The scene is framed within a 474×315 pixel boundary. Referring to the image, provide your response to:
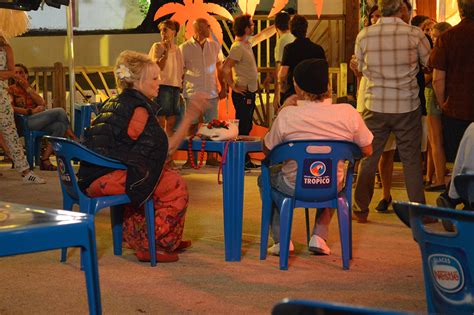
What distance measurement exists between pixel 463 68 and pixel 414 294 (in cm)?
257

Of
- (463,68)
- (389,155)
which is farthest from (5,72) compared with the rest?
(463,68)

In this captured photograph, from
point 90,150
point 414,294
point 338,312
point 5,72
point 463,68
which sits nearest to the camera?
point 338,312

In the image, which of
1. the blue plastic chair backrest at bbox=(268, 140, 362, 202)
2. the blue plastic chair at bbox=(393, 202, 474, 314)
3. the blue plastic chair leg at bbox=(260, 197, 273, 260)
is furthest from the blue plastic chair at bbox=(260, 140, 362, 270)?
the blue plastic chair at bbox=(393, 202, 474, 314)

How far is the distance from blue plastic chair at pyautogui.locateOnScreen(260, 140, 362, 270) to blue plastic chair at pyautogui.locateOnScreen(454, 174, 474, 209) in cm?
170

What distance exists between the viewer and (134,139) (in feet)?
16.3

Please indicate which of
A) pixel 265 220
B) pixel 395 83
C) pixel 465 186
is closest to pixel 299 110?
pixel 265 220

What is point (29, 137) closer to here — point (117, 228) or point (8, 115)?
point (8, 115)

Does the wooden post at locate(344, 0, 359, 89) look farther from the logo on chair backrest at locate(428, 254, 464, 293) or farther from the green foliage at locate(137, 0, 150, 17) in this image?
the logo on chair backrest at locate(428, 254, 464, 293)

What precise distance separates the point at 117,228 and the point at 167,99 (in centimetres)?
468

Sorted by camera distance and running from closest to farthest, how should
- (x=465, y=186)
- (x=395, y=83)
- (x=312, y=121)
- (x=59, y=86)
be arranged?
(x=465, y=186), (x=312, y=121), (x=395, y=83), (x=59, y=86)

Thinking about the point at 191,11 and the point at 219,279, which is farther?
the point at 191,11

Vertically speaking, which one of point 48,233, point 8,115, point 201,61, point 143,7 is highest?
point 143,7

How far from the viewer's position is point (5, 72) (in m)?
8.65

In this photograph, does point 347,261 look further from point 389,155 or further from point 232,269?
point 389,155
